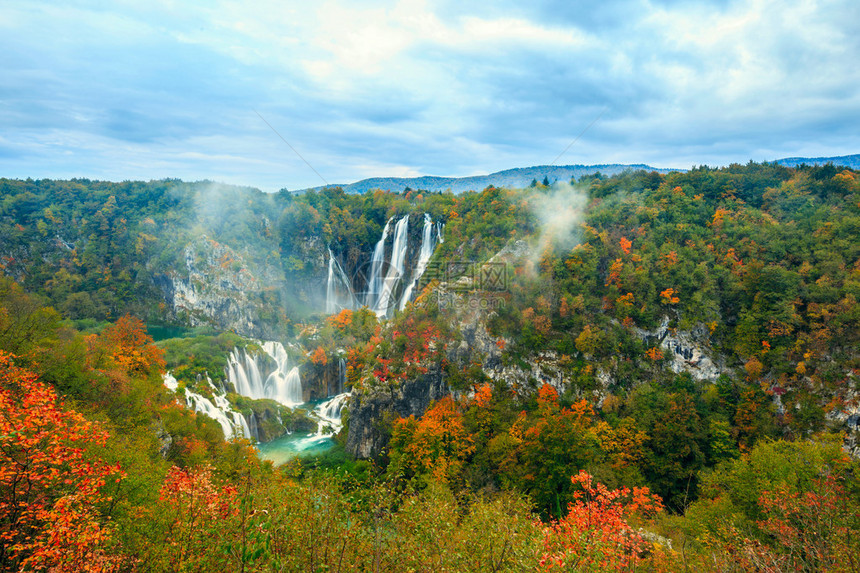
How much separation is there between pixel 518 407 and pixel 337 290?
50586mm

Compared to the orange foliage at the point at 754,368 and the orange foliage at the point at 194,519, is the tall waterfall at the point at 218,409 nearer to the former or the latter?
the orange foliage at the point at 194,519

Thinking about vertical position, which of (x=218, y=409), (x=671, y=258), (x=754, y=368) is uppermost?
(x=671, y=258)

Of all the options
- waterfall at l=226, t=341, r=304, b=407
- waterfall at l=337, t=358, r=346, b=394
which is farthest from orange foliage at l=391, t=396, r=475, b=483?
waterfall at l=226, t=341, r=304, b=407

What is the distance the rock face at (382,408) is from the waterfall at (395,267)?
29.0 metres

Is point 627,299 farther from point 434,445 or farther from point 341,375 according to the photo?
point 341,375

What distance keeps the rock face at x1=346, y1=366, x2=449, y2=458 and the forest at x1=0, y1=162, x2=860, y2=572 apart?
19 cm

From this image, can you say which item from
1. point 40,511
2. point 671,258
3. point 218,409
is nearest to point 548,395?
point 671,258

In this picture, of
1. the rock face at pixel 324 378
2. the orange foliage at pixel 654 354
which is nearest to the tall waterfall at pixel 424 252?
the rock face at pixel 324 378

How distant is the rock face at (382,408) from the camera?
32.0 m

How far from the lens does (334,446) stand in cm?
3484

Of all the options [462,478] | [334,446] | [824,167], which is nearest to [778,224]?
[824,167]

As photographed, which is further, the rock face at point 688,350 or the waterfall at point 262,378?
the waterfall at point 262,378

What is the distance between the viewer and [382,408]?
108ft

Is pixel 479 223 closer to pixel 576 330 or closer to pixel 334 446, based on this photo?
pixel 576 330
